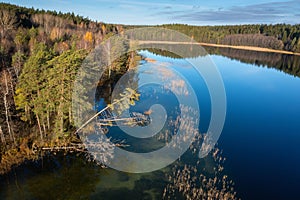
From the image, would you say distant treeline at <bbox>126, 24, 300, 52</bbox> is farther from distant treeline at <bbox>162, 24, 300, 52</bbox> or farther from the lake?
the lake

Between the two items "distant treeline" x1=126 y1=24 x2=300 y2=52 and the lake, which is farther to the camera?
"distant treeline" x1=126 y1=24 x2=300 y2=52

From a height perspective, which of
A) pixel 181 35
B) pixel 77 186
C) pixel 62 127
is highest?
pixel 181 35

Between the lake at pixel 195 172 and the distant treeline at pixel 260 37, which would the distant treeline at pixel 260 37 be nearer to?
the distant treeline at pixel 260 37

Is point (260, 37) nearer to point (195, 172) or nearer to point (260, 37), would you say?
point (260, 37)

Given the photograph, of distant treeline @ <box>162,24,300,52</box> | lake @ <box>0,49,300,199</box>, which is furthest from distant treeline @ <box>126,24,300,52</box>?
lake @ <box>0,49,300,199</box>

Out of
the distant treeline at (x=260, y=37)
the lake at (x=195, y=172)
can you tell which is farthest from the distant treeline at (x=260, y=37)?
the lake at (x=195, y=172)

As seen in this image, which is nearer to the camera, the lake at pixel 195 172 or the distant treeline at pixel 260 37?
the lake at pixel 195 172

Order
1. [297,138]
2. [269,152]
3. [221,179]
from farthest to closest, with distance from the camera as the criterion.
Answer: [297,138]
[269,152]
[221,179]

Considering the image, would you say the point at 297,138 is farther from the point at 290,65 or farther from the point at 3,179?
the point at 290,65

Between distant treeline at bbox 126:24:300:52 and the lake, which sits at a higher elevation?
distant treeline at bbox 126:24:300:52

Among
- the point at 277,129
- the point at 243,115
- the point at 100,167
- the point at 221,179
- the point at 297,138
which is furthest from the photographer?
the point at 243,115

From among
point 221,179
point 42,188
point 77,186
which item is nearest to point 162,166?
point 221,179
